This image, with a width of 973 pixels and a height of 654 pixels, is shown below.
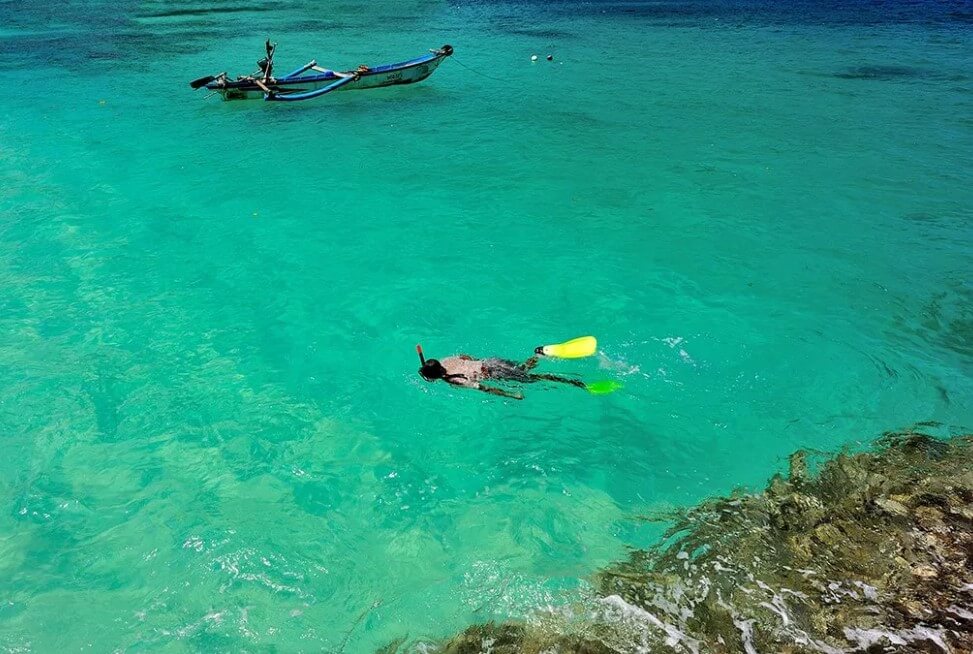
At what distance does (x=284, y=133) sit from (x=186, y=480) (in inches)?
602

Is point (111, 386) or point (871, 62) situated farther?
point (871, 62)

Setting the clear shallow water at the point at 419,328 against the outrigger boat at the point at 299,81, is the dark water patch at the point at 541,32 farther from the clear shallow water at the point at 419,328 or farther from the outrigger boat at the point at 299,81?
the outrigger boat at the point at 299,81

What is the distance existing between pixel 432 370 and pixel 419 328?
101 inches

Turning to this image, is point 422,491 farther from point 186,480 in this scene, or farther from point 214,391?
point 214,391

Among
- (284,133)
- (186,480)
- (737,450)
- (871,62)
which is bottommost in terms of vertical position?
(186,480)

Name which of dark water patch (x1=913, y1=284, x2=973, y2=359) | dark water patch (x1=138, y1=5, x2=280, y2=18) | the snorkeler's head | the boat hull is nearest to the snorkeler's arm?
the snorkeler's head

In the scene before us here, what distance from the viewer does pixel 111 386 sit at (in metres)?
9.69

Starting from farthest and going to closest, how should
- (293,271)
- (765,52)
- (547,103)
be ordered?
(765,52)
(547,103)
(293,271)

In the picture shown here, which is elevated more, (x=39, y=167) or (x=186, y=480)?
(x=39, y=167)

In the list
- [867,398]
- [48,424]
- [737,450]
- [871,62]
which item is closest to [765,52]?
[871,62]

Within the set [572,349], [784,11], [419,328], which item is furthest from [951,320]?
[784,11]

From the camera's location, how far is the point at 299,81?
22219 mm

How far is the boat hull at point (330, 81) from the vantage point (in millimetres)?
22078

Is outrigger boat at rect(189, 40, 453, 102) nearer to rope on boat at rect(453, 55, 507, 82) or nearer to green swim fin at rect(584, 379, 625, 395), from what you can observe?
rope on boat at rect(453, 55, 507, 82)
